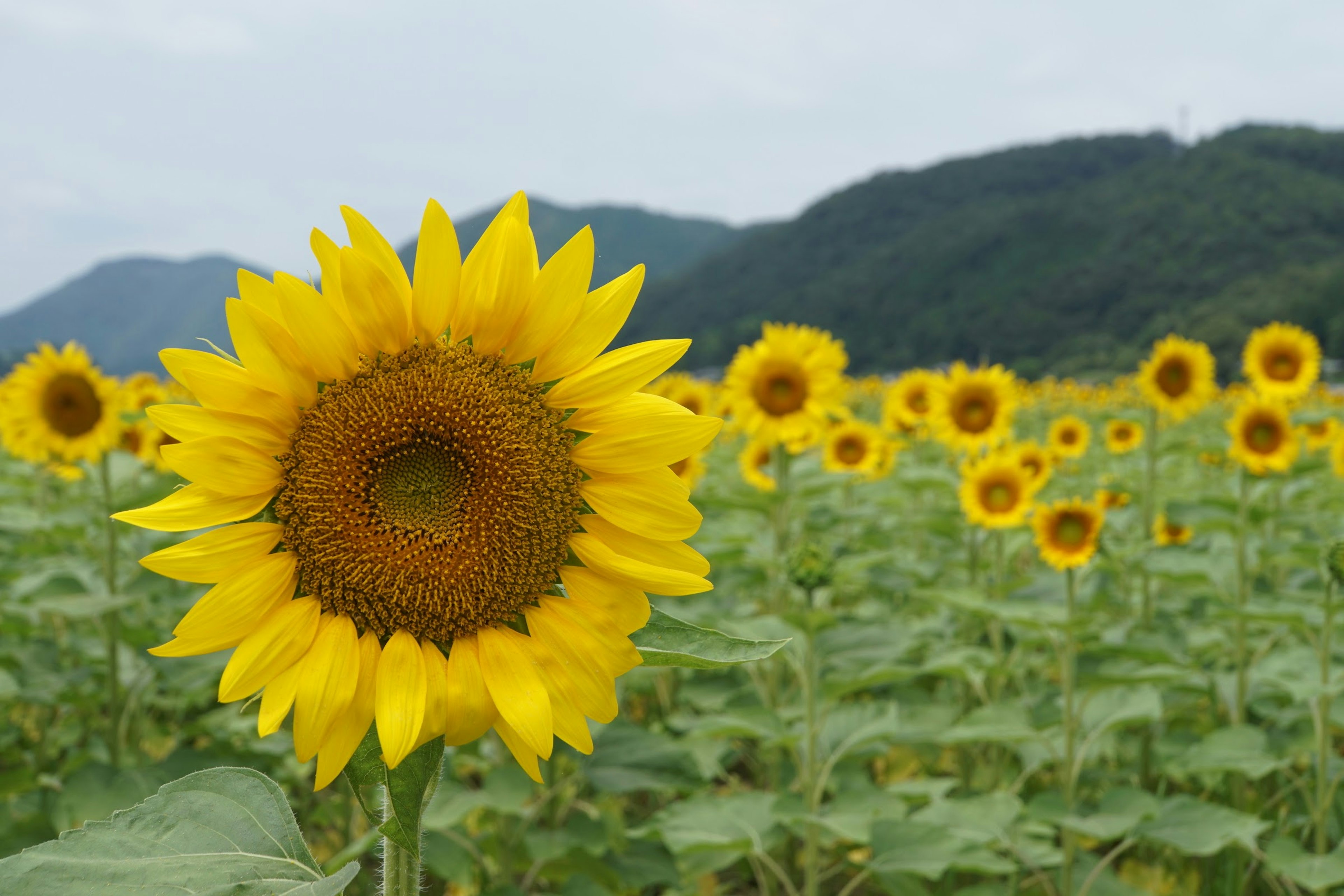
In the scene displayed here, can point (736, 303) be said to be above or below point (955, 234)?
below

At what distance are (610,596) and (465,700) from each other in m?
0.21

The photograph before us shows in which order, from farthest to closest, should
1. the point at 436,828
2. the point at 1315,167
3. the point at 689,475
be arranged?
the point at 1315,167, the point at 689,475, the point at 436,828

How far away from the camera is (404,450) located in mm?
1149

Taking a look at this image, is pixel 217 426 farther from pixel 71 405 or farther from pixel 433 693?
pixel 71 405

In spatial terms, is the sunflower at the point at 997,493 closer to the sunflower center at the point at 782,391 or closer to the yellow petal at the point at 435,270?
the sunflower center at the point at 782,391

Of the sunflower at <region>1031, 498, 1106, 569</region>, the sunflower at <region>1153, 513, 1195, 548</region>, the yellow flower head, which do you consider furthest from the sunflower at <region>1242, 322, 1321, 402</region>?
the sunflower at <region>1031, 498, 1106, 569</region>

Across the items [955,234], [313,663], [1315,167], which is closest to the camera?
[313,663]

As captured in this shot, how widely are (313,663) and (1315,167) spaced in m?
98.1

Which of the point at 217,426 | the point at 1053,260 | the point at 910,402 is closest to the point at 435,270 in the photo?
the point at 217,426

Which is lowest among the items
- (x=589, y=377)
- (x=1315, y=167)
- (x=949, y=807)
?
(x=949, y=807)

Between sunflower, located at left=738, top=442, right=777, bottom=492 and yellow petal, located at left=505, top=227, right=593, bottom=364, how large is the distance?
4883mm

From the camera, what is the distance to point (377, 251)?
108 centimetres

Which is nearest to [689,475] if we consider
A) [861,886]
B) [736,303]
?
[861,886]

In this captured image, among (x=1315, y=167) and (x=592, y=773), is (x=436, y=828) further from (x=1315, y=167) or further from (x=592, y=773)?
(x=1315, y=167)
